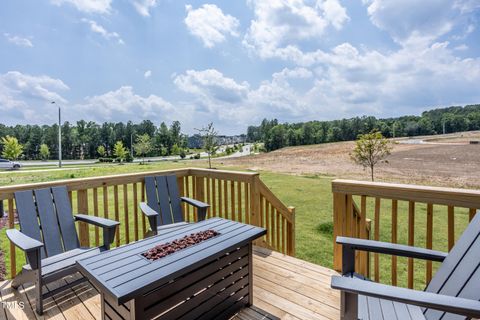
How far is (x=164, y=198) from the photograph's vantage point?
3.46 meters

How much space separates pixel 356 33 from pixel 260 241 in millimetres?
7677

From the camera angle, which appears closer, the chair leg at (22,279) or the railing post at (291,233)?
the chair leg at (22,279)

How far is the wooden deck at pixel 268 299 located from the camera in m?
2.12

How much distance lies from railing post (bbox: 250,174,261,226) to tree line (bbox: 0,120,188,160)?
44.4 metres

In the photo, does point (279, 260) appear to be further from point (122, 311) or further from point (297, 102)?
point (297, 102)

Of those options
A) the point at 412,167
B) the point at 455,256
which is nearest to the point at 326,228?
the point at 455,256

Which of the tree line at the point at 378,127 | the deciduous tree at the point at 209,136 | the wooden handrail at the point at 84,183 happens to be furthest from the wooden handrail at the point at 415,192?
the tree line at the point at 378,127

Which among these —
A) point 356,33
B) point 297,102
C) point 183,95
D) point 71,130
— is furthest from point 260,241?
point 71,130

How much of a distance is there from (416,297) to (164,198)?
2975 mm

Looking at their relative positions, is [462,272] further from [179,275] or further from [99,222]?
[99,222]

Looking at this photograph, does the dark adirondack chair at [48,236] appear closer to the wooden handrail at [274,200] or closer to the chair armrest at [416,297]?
the wooden handrail at [274,200]

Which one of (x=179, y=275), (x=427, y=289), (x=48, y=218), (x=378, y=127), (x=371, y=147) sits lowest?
(x=427, y=289)

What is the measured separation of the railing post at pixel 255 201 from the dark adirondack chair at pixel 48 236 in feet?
5.28

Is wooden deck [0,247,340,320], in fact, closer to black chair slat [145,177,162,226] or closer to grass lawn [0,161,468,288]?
black chair slat [145,177,162,226]
